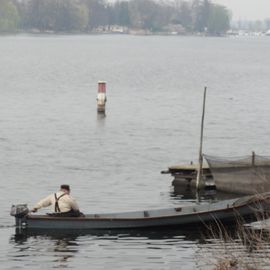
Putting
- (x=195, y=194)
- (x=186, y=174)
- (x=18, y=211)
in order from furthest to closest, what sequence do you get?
(x=186, y=174) → (x=195, y=194) → (x=18, y=211)

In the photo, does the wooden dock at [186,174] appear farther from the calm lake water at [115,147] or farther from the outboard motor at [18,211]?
the outboard motor at [18,211]

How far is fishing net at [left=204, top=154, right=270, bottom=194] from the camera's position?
138ft

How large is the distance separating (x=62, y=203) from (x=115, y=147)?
24.5m

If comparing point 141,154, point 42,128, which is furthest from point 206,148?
point 42,128

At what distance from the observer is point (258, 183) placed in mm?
42125

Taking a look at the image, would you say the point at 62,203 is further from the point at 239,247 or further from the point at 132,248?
the point at 239,247

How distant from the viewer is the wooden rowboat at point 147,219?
117 feet

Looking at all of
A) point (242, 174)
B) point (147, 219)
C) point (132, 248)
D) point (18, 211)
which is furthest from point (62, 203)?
point (242, 174)

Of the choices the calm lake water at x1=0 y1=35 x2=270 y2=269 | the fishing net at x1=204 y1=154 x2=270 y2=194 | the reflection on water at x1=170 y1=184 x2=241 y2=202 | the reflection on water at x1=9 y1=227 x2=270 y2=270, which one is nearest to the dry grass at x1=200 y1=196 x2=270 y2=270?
the reflection on water at x1=9 y1=227 x2=270 y2=270

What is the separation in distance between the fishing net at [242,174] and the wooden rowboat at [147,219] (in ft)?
19.2

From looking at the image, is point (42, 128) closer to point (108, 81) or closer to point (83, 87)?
point (83, 87)

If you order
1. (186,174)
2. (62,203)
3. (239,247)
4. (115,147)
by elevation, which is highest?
(62,203)

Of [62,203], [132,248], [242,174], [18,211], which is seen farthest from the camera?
[242,174]

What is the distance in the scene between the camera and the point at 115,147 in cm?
5988
